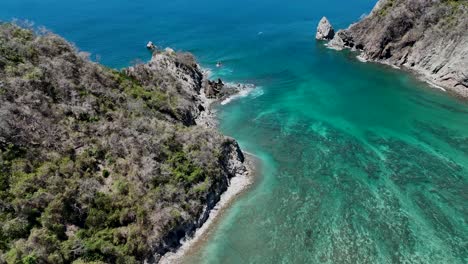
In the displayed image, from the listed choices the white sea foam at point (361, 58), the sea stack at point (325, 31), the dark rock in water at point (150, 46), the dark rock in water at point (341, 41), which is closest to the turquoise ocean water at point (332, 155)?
the white sea foam at point (361, 58)

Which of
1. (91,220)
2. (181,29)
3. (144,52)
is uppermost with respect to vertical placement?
(181,29)

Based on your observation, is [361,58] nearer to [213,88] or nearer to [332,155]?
[213,88]

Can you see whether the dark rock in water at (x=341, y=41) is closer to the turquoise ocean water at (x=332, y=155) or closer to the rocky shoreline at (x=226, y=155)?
the turquoise ocean water at (x=332, y=155)

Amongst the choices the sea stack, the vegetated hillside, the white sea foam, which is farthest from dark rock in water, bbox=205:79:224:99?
the sea stack

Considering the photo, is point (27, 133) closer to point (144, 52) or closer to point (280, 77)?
point (280, 77)

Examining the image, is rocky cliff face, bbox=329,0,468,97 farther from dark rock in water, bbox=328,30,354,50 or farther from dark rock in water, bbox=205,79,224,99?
dark rock in water, bbox=205,79,224,99

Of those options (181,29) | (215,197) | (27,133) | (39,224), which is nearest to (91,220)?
(39,224)
